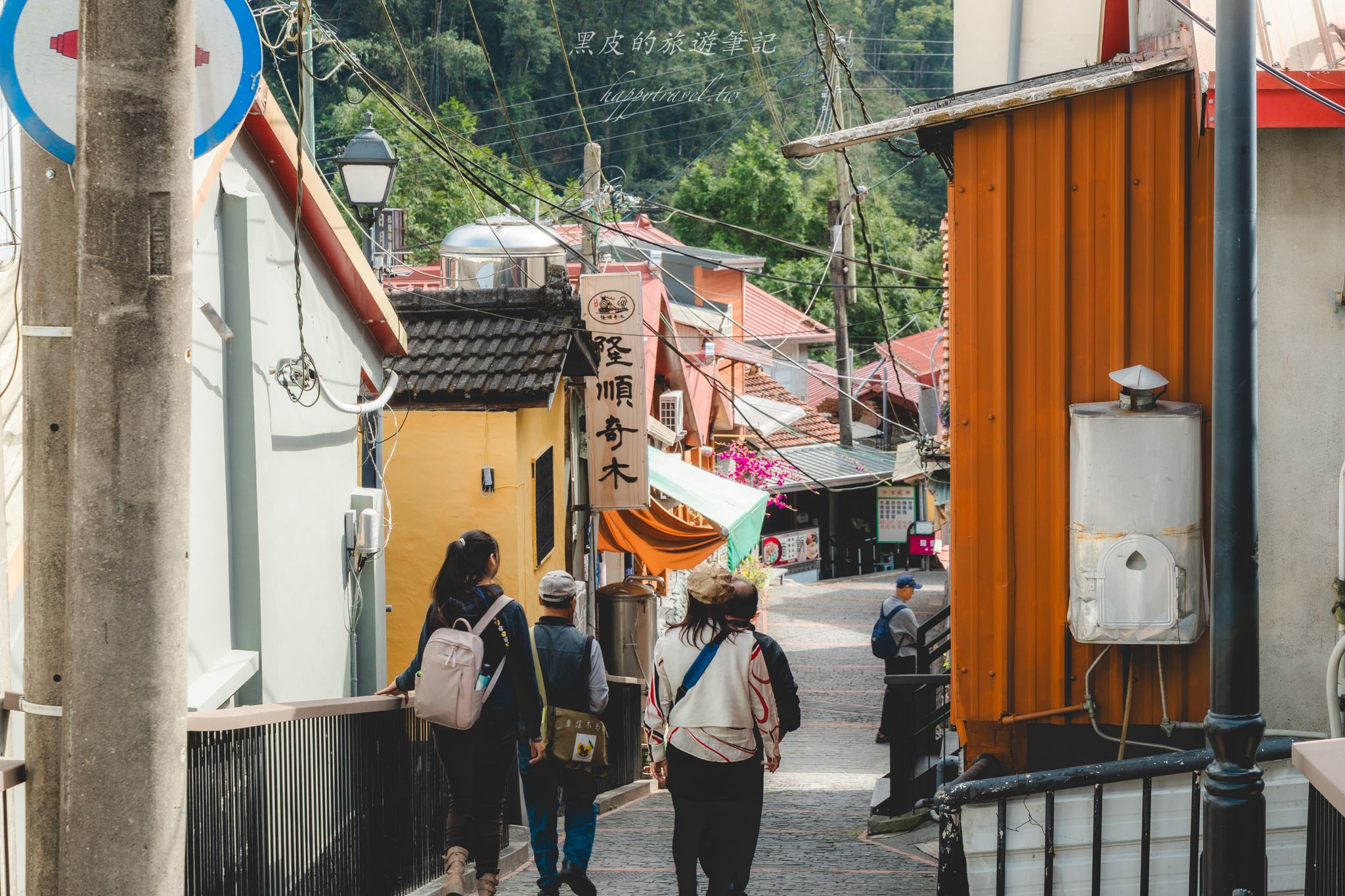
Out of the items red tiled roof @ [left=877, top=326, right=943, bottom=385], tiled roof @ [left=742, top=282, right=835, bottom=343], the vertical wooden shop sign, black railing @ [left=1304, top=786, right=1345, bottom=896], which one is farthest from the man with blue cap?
red tiled roof @ [left=877, top=326, right=943, bottom=385]

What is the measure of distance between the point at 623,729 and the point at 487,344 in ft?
12.6

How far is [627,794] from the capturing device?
11.5m

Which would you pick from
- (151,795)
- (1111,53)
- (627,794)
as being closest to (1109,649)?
(151,795)

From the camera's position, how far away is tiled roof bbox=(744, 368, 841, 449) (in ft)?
118

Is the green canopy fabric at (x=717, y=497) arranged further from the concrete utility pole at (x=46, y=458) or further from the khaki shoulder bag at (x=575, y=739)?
the concrete utility pole at (x=46, y=458)

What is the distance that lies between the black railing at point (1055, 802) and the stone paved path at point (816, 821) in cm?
154

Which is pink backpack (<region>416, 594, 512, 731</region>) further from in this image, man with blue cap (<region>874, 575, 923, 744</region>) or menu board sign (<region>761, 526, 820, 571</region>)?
menu board sign (<region>761, 526, 820, 571</region>)

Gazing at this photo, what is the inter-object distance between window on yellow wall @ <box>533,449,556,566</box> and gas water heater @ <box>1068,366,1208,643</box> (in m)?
7.67

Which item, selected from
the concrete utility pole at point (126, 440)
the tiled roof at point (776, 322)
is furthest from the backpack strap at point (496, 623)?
the tiled roof at point (776, 322)

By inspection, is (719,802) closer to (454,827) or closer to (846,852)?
(454,827)

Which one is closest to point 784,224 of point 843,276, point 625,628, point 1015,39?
point 843,276

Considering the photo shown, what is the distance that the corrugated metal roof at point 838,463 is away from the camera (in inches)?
1403

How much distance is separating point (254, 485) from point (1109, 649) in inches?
175

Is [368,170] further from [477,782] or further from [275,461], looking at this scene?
[477,782]
